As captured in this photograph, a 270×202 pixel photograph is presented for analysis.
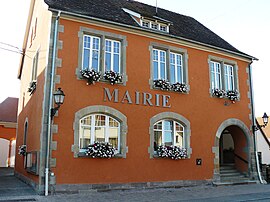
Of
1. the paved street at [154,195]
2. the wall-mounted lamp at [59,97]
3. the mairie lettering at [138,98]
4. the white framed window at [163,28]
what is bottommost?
the paved street at [154,195]

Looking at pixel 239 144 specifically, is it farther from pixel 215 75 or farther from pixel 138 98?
pixel 138 98

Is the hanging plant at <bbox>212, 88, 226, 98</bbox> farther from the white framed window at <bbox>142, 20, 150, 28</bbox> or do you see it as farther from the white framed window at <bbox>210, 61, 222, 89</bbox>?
the white framed window at <bbox>142, 20, 150, 28</bbox>

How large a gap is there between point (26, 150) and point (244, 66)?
11.8 m

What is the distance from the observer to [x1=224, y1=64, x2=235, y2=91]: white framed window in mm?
15489

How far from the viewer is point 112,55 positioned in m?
12.5

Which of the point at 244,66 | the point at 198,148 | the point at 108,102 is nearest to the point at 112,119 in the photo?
the point at 108,102

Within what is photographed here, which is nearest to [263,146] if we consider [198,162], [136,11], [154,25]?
[198,162]

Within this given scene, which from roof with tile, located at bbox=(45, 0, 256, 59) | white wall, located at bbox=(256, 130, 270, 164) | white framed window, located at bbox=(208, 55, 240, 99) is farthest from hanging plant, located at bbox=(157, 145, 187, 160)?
white wall, located at bbox=(256, 130, 270, 164)

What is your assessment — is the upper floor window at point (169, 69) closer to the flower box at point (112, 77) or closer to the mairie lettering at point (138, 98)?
the mairie lettering at point (138, 98)

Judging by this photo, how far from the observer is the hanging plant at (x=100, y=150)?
11.0 m

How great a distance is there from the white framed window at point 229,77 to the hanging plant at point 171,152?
450 cm

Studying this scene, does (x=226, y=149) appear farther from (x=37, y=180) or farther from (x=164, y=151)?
(x=37, y=180)

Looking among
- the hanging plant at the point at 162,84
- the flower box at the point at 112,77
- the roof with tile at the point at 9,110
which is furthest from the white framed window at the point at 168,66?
the roof with tile at the point at 9,110

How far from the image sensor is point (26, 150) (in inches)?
535
